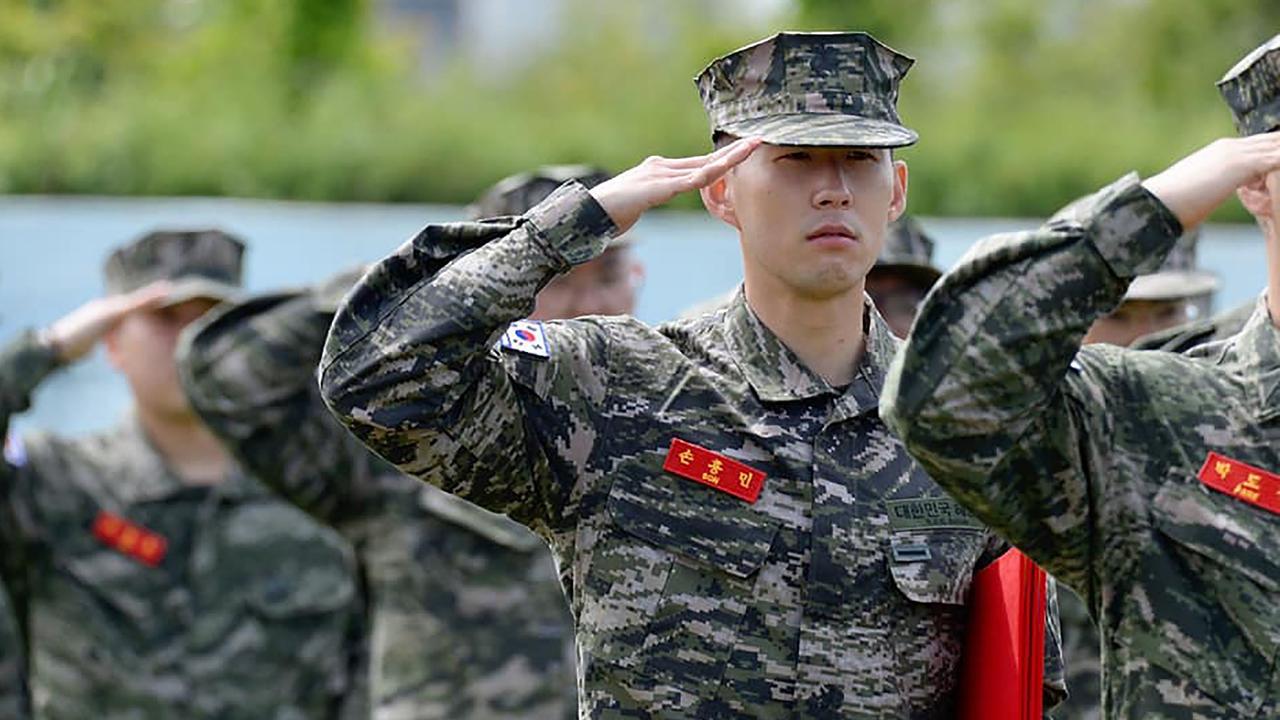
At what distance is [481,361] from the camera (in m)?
4.09

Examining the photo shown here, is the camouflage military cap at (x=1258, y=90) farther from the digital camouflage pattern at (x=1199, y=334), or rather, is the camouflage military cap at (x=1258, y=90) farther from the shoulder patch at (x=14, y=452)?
the shoulder patch at (x=14, y=452)

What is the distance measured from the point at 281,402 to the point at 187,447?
1253 millimetres

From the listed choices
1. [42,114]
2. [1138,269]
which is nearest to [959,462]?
[1138,269]

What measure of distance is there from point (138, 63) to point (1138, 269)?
15.1m

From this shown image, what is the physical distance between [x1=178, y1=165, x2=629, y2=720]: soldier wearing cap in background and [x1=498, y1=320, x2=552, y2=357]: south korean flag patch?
240 cm

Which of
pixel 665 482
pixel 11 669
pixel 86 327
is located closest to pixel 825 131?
pixel 665 482

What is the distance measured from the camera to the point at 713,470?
4.20m

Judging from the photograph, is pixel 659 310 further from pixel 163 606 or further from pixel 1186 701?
pixel 1186 701

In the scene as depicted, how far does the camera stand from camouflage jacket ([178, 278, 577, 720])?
680cm

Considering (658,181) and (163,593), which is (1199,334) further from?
(163,593)

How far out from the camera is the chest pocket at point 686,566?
13.5ft

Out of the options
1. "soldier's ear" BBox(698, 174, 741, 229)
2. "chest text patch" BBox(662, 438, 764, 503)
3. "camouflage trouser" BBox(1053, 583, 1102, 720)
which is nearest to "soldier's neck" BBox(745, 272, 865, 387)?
"soldier's ear" BBox(698, 174, 741, 229)

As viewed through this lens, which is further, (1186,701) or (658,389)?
(658,389)

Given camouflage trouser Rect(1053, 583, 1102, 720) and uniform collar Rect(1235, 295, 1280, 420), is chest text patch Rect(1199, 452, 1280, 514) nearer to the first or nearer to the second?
uniform collar Rect(1235, 295, 1280, 420)
